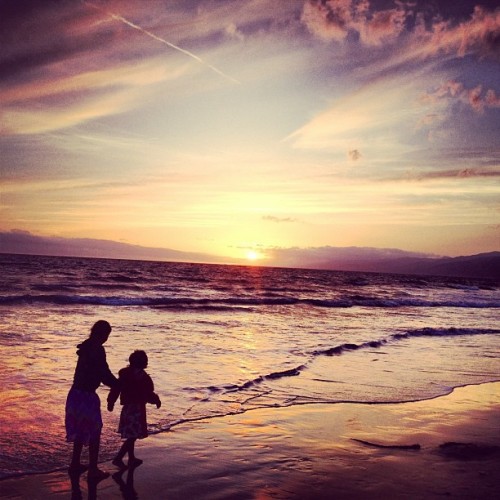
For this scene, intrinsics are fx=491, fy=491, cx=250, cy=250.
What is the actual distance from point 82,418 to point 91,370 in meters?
0.53

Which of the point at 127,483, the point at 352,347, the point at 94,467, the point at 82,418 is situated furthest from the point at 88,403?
the point at 352,347

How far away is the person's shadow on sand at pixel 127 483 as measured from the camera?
5045 mm

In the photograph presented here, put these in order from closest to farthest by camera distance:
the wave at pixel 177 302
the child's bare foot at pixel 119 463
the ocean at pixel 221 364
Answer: the child's bare foot at pixel 119 463
the ocean at pixel 221 364
the wave at pixel 177 302

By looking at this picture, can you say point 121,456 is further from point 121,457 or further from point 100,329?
point 100,329

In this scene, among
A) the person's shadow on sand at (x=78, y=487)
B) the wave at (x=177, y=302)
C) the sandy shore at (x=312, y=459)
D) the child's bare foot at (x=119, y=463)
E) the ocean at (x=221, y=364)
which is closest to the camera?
the person's shadow on sand at (x=78, y=487)

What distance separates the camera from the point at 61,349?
13.4m

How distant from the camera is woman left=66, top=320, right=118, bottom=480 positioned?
5539mm

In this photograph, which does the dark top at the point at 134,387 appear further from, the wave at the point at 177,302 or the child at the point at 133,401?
the wave at the point at 177,302

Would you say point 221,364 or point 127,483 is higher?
point 127,483

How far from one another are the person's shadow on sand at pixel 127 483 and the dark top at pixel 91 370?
1002mm

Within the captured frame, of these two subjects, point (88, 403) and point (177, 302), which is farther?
point (177, 302)

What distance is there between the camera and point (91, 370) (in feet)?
18.5

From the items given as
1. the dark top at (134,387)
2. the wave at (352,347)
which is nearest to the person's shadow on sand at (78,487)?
the dark top at (134,387)

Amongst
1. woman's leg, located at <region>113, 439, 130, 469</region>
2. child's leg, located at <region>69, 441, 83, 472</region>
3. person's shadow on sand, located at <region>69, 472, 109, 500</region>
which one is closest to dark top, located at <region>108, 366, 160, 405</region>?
woman's leg, located at <region>113, 439, 130, 469</region>
